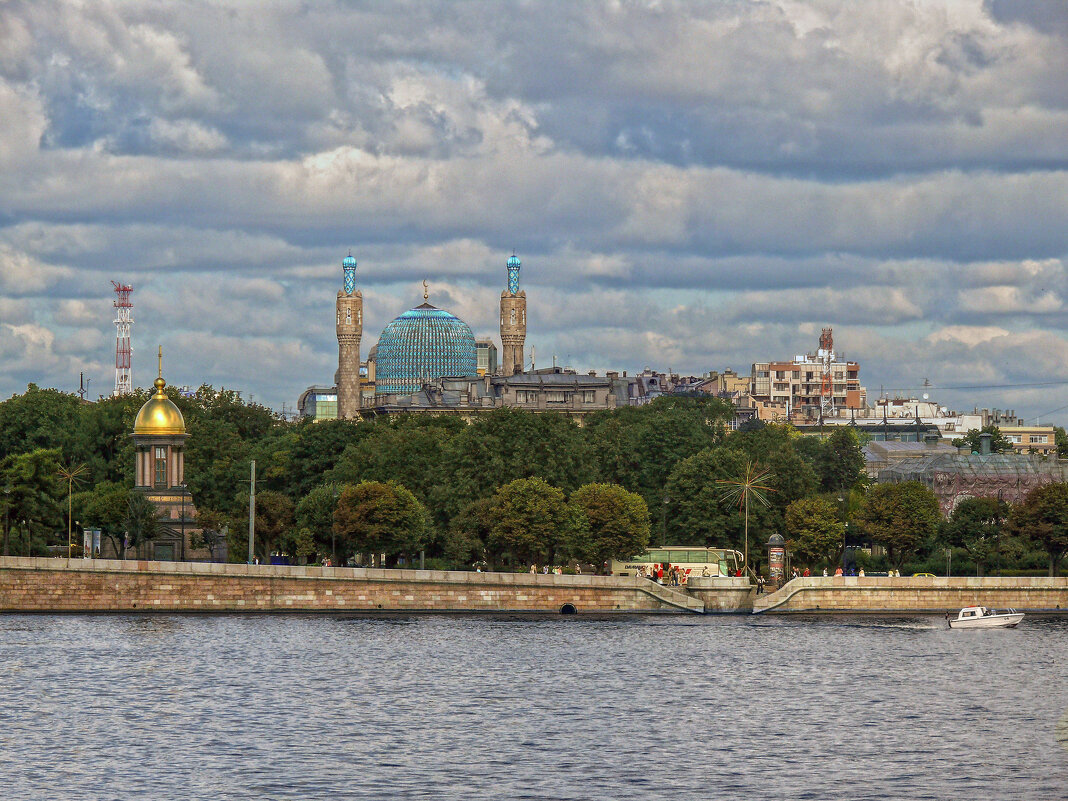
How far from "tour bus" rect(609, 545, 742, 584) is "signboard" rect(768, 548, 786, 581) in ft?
Result: 9.68

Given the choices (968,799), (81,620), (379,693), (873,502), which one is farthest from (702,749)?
(873,502)

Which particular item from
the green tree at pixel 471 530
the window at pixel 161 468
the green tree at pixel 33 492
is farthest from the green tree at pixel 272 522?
the green tree at pixel 471 530

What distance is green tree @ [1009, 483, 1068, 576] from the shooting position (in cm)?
12588

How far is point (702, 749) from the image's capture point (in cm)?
6512

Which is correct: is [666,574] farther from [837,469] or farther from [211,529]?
[837,469]

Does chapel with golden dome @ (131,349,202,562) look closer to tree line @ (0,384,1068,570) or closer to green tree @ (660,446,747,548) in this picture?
tree line @ (0,384,1068,570)

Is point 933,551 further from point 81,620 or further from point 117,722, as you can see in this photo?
point 117,722

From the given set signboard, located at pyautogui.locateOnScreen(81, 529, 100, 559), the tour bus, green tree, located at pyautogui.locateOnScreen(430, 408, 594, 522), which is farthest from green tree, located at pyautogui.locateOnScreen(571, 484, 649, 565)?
signboard, located at pyautogui.locateOnScreen(81, 529, 100, 559)

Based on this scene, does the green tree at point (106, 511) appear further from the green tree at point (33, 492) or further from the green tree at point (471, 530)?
the green tree at point (471, 530)

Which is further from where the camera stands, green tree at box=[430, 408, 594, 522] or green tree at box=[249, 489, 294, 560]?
green tree at box=[249, 489, 294, 560]

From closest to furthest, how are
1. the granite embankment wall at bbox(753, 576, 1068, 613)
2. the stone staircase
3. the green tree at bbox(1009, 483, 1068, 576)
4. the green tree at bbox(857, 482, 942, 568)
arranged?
1. the stone staircase
2. the granite embankment wall at bbox(753, 576, 1068, 613)
3. the green tree at bbox(1009, 483, 1068, 576)
4. the green tree at bbox(857, 482, 942, 568)

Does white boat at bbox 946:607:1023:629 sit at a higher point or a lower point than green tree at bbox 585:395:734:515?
lower

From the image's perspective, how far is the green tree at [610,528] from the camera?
123438 millimetres

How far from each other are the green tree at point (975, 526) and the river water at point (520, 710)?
2245cm
